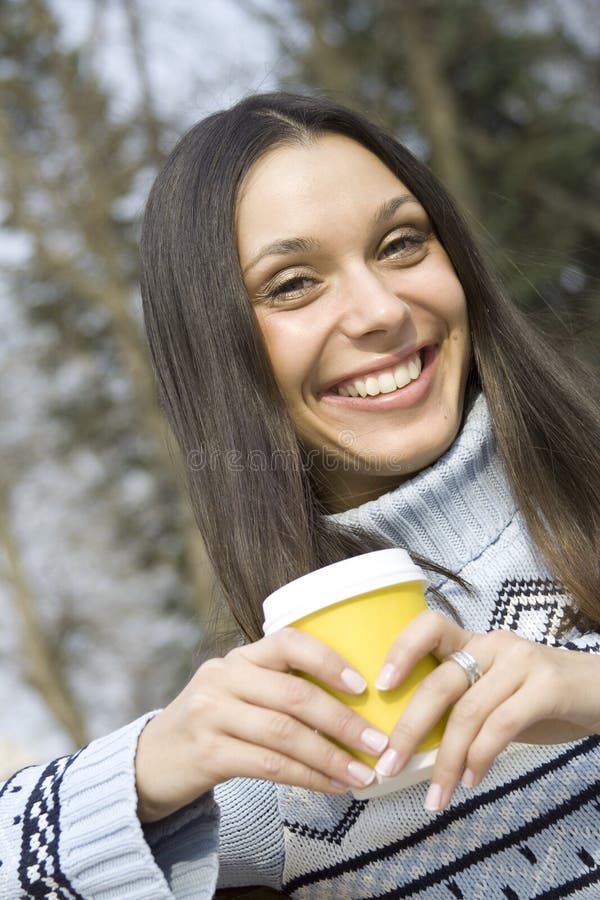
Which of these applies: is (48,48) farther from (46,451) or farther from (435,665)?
(435,665)

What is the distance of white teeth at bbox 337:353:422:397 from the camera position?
6.37 ft

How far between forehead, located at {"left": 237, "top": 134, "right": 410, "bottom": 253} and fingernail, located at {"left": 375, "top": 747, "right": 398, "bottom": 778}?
104 cm

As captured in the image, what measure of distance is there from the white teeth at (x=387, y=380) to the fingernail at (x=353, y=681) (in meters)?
0.82

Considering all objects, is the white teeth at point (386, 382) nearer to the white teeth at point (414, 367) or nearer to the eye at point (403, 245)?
the white teeth at point (414, 367)

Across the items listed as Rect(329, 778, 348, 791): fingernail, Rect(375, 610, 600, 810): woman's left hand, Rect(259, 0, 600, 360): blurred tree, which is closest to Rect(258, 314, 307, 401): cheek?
Rect(375, 610, 600, 810): woman's left hand

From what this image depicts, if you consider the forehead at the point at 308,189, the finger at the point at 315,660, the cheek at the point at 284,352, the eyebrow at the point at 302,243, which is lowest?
the finger at the point at 315,660

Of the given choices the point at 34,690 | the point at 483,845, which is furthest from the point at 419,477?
the point at 34,690

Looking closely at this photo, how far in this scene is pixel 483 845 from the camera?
5.71 feet

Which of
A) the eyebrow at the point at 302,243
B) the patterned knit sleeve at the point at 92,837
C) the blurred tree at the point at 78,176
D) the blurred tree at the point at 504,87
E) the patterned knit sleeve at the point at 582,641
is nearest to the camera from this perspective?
the patterned knit sleeve at the point at 92,837

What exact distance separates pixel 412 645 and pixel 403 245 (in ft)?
3.32

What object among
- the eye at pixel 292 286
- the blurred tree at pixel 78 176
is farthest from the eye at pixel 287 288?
the blurred tree at pixel 78 176

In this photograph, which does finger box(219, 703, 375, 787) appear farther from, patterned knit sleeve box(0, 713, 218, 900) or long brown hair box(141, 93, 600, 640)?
long brown hair box(141, 93, 600, 640)

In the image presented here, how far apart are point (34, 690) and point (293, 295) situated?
42.4 ft

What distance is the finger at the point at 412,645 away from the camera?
121cm
